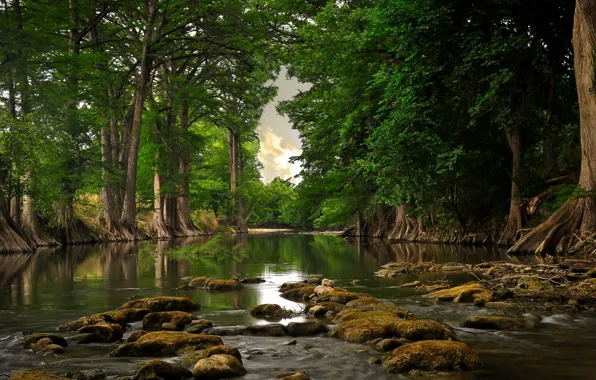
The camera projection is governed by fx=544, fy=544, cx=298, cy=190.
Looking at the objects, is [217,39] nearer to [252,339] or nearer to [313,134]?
[313,134]

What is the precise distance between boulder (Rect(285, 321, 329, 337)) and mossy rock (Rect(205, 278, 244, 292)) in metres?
4.26

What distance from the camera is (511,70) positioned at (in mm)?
15531

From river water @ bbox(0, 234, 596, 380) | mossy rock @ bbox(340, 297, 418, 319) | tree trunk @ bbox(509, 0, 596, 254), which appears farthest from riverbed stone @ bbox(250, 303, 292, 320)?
tree trunk @ bbox(509, 0, 596, 254)

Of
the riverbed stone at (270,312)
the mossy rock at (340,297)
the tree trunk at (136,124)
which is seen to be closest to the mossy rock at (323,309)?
the riverbed stone at (270,312)

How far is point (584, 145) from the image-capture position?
13.1 metres

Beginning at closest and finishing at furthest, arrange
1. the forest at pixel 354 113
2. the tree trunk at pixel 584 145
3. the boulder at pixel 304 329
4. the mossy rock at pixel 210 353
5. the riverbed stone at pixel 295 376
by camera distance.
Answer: the riverbed stone at pixel 295 376 → the mossy rock at pixel 210 353 → the boulder at pixel 304 329 → the tree trunk at pixel 584 145 → the forest at pixel 354 113

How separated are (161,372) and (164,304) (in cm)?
352

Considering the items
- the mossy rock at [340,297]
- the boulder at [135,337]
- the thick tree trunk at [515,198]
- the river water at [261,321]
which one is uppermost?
the thick tree trunk at [515,198]

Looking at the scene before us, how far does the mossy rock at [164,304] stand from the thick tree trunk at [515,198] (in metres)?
13.5

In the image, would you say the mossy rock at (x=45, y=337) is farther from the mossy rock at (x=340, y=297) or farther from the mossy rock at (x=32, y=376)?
the mossy rock at (x=340, y=297)

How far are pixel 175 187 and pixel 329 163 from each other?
11.0m

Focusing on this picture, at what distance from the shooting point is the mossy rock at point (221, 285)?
10.3 metres

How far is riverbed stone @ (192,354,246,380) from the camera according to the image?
4.43 meters

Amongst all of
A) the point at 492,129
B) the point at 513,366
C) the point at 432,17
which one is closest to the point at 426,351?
the point at 513,366
